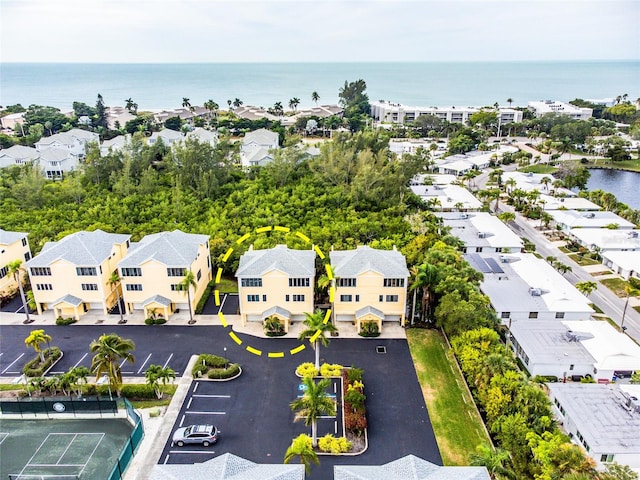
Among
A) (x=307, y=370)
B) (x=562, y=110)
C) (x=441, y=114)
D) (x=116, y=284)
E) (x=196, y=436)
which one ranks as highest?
(x=562, y=110)

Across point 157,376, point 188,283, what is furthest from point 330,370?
point 188,283

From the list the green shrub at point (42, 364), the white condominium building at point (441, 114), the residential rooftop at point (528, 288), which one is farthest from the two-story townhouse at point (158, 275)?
the white condominium building at point (441, 114)

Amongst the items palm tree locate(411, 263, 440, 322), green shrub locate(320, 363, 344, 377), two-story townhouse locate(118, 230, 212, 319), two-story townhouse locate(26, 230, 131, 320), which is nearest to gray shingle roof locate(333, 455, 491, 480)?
green shrub locate(320, 363, 344, 377)

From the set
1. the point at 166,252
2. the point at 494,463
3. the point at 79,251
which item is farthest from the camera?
the point at 79,251

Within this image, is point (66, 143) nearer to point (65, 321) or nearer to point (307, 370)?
point (65, 321)

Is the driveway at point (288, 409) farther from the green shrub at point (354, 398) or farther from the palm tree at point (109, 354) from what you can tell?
the palm tree at point (109, 354)

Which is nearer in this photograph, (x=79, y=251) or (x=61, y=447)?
(x=61, y=447)

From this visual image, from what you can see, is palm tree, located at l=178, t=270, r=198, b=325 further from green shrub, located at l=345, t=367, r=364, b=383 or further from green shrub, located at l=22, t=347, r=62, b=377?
green shrub, located at l=345, t=367, r=364, b=383
